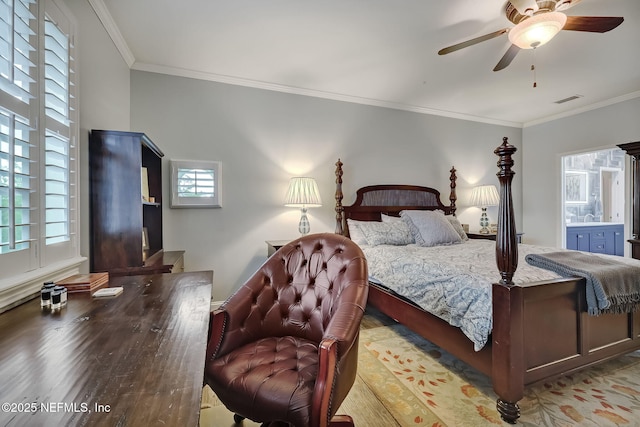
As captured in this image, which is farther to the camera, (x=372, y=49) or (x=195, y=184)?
(x=195, y=184)

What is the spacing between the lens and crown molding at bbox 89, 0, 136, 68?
6.50 feet

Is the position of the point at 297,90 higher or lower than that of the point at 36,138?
higher

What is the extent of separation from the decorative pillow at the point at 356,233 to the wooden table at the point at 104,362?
216cm

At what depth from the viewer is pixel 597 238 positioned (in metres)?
4.84

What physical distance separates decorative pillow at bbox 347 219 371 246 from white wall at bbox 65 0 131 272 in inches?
95.0

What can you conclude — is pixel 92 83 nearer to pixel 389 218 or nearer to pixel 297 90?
pixel 297 90

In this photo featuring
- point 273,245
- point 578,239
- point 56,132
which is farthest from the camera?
point 578,239

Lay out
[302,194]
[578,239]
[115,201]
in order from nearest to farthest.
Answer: [115,201] < [302,194] < [578,239]

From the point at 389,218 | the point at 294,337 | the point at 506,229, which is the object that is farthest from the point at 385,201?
the point at 294,337

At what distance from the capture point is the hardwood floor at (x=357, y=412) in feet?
4.96

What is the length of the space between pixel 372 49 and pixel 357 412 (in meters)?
2.86

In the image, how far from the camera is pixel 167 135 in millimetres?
2902

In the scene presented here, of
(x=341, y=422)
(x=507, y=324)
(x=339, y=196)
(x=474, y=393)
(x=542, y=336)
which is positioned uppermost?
(x=339, y=196)

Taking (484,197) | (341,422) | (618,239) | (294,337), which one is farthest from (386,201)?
(618,239)
